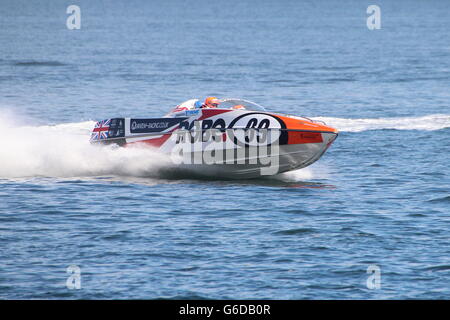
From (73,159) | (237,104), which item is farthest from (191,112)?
(73,159)

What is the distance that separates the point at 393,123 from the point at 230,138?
43.6 feet

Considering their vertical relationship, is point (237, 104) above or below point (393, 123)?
above

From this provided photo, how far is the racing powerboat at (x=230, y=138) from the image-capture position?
64.2ft

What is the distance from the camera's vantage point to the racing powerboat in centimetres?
1958

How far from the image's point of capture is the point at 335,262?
1400 cm

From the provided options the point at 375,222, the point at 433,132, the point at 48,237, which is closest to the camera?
the point at 48,237

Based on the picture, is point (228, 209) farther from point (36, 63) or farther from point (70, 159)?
point (36, 63)

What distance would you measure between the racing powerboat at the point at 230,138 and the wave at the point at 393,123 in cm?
1028

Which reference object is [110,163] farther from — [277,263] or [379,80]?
[379,80]

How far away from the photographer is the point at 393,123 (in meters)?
31.2

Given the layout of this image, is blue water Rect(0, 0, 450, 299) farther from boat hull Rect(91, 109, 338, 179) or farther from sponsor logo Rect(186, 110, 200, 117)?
sponsor logo Rect(186, 110, 200, 117)
